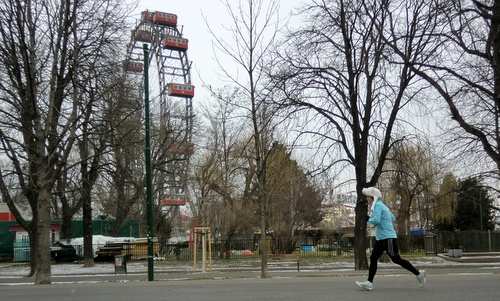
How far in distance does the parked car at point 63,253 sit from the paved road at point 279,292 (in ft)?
90.1

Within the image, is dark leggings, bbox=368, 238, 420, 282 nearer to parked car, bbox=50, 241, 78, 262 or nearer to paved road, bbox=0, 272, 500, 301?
paved road, bbox=0, 272, 500, 301

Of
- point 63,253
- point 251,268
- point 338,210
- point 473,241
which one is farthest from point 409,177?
point 338,210

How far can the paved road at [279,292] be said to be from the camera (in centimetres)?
935

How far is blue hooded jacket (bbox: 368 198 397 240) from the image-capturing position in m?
9.81

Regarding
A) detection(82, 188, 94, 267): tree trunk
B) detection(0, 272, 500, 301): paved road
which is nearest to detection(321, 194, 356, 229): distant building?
detection(82, 188, 94, 267): tree trunk

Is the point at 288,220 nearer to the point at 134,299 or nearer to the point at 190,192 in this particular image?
the point at 190,192

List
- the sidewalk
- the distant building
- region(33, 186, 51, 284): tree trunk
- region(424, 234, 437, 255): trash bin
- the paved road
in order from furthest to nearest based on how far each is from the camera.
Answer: the distant building, region(424, 234, 437, 255): trash bin, the sidewalk, region(33, 186, 51, 284): tree trunk, the paved road

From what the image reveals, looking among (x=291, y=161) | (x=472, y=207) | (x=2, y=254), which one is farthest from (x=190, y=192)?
(x=472, y=207)

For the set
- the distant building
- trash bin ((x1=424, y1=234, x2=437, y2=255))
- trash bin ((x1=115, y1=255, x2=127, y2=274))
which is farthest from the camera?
Answer: the distant building

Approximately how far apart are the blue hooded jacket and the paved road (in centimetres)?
96

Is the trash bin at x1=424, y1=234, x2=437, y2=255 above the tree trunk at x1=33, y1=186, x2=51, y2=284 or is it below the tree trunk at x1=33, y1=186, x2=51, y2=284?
below

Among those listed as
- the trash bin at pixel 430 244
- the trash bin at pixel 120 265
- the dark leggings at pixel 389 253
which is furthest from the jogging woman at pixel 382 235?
the trash bin at pixel 430 244

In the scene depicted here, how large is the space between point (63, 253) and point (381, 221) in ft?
106

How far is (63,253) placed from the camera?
1502 inches
